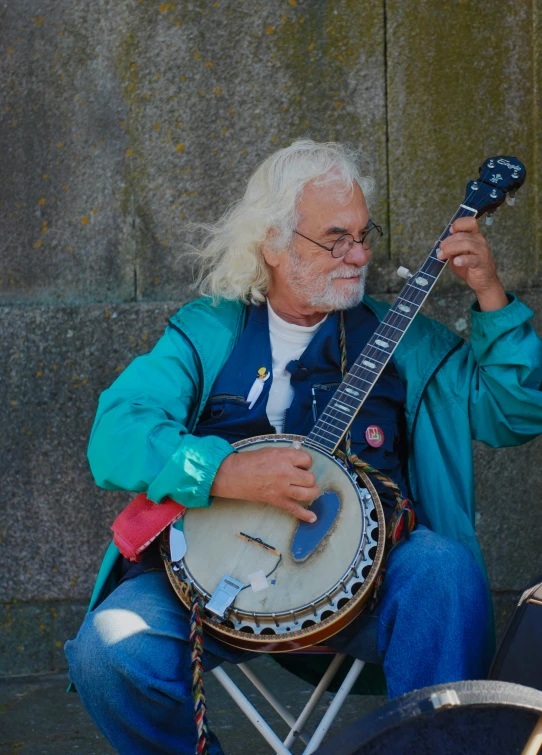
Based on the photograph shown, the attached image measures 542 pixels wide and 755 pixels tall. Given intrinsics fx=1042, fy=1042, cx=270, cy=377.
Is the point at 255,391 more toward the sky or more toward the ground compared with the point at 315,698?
more toward the sky

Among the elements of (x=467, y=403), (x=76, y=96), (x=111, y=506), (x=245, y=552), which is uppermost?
(x=76, y=96)

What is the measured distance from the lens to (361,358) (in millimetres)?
2555

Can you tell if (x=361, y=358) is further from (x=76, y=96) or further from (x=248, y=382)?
(x=76, y=96)

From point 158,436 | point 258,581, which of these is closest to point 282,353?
point 158,436

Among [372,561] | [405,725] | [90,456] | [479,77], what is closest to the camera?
[405,725]

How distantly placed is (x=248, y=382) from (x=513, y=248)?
53.5 inches

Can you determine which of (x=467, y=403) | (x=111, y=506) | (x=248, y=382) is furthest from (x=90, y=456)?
(x=111, y=506)

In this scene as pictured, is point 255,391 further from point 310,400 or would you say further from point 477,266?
point 477,266

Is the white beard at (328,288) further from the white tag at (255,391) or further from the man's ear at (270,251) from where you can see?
the white tag at (255,391)

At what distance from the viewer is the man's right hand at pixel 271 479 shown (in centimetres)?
231

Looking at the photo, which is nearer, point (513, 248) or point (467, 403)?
point (467, 403)

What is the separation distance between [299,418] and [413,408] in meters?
0.29

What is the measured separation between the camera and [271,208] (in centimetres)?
287

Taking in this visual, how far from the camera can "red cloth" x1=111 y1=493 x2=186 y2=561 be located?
7.89 ft
